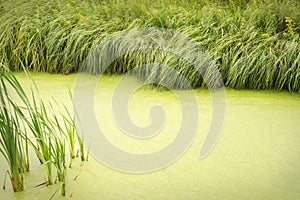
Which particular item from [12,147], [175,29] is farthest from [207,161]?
[175,29]

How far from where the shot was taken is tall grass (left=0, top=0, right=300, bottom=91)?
332 cm

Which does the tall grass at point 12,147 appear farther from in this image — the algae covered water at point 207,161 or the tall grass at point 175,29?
the tall grass at point 175,29

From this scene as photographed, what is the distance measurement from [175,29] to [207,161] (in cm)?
173

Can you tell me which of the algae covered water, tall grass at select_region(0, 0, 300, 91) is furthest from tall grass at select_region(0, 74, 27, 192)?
tall grass at select_region(0, 0, 300, 91)

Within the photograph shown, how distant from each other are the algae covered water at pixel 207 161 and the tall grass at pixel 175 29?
10.4 inches

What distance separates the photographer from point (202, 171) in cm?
216

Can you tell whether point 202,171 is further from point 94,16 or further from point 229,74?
point 94,16

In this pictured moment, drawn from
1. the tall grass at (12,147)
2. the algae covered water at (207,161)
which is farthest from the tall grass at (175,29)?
the tall grass at (12,147)

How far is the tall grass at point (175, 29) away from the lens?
3318 millimetres

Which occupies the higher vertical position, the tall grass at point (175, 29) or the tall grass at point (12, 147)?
the tall grass at point (175, 29)

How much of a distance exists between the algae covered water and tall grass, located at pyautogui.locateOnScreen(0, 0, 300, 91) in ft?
0.87

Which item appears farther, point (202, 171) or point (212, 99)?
point (212, 99)

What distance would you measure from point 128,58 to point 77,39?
46cm

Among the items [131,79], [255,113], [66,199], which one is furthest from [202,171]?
[131,79]
